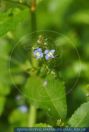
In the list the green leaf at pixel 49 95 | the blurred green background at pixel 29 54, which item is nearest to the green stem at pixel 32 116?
the blurred green background at pixel 29 54

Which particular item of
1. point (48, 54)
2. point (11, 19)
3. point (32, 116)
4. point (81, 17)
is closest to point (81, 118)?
point (48, 54)

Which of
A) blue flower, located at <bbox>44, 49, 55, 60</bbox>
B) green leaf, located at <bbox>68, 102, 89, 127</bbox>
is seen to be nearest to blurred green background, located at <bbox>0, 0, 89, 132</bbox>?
green leaf, located at <bbox>68, 102, 89, 127</bbox>

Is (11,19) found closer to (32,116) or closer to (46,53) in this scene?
(46,53)

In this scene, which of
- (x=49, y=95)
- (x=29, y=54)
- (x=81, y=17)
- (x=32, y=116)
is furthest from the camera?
(x=81, y=17)

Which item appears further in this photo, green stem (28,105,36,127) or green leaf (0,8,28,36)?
green stem (28,105,36,127)

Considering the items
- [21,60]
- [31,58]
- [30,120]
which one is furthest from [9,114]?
[31,58]

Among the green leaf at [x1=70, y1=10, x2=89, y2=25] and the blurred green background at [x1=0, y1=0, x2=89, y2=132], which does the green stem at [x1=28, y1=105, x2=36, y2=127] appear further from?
the green leaf at [x1=70, y1=10, x2=89, y2=25]

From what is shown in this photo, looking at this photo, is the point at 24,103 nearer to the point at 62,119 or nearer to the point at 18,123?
the point at 18,123

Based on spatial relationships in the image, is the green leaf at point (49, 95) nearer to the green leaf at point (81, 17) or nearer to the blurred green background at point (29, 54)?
the blurred green background at point (29, 54)
